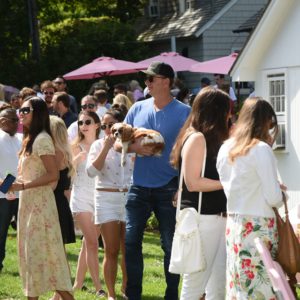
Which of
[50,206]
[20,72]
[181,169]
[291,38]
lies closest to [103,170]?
[50,206]

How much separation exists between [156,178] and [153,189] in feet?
0.34

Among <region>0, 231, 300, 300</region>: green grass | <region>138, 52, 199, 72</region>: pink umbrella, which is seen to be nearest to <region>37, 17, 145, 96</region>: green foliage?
<region>138, 52, 199, 72</region>: pink umbrella

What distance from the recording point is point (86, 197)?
34.3 ft

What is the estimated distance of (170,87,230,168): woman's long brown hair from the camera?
24.9 ft

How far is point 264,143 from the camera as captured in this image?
22.5 ft

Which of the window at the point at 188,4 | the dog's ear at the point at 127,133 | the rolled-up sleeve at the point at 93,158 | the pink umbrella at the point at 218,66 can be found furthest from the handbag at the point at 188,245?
the window at the point at 188,4

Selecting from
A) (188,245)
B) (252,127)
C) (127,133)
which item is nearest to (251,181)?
(252,127)

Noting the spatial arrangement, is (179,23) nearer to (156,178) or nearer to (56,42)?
(56,42)

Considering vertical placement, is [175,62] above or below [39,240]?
above

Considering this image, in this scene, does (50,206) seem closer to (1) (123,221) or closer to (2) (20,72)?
(1) (123,221)

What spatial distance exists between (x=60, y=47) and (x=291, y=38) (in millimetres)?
21151

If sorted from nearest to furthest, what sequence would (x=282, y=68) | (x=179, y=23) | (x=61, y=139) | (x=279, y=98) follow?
(x=61, y=139) → (x=282, y=68) → (x=279, y=98) → (x=179, y=23)

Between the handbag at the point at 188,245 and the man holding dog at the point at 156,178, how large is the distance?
1.15m

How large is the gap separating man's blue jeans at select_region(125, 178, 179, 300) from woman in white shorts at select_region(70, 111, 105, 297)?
58.1 inches
